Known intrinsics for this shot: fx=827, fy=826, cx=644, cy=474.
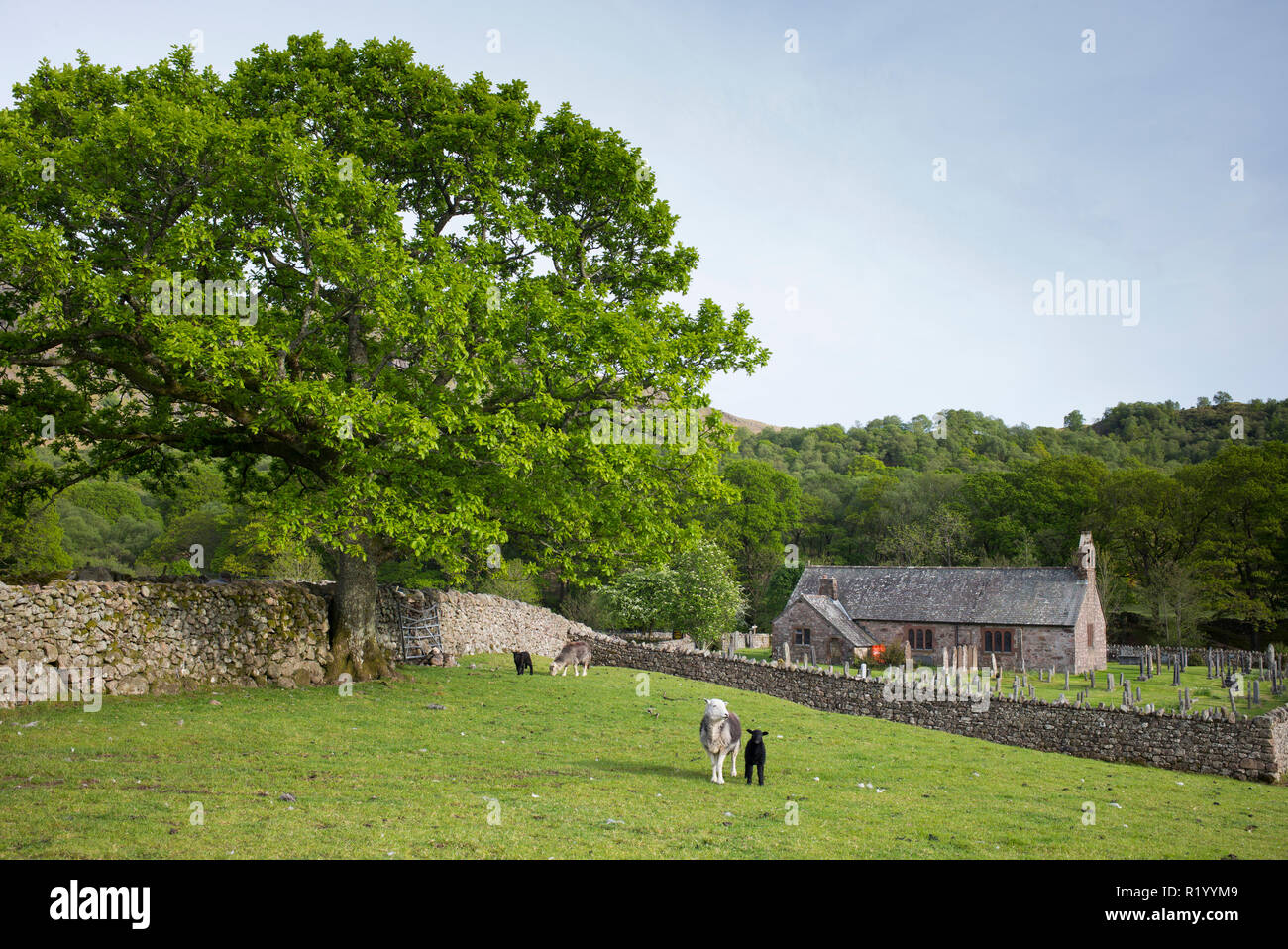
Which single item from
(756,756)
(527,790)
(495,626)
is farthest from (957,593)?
(527,790)

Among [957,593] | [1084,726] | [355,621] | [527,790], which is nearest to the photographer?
[527,790]

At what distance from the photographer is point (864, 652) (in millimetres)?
54031

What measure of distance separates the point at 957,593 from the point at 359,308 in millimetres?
46421

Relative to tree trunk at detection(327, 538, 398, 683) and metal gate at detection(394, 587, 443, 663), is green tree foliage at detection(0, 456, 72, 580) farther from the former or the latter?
tree trunk at detection(327, 538, 398, 683)

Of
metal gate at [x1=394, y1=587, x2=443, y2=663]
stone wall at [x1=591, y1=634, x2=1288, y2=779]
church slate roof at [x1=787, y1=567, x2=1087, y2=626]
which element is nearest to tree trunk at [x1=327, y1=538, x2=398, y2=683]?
metal gate at [x1=394, y1=587, x2=443, y2=663]

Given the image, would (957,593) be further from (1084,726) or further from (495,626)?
(495,626)

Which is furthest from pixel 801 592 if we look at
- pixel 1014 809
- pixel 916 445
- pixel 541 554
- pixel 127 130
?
pixel 916 445

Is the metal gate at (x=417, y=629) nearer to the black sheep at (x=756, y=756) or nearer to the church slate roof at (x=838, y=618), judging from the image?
the black sheep at (x=756, y=756)

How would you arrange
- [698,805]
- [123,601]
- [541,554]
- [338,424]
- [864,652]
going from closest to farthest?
[698,805] → [338,424] → [123,601] → [541,554] → [864,652]

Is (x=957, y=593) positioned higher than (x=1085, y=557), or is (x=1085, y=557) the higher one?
(x=1085, y=557)

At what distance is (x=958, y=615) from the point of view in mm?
54125

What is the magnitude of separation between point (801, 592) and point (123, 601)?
4631 cm

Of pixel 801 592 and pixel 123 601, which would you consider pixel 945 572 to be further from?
pixel 123 601

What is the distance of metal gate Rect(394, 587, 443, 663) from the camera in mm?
32675
